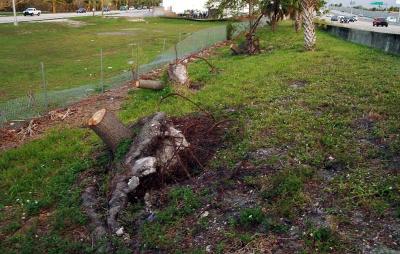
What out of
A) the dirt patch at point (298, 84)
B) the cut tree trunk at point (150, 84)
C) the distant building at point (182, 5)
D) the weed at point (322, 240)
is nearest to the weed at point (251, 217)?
the weed at point (322, 240)

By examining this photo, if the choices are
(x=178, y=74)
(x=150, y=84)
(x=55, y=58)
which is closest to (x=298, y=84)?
(x=178, y=74)

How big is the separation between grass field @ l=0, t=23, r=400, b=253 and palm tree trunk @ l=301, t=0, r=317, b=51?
27.6ft

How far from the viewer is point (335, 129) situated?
8078mm

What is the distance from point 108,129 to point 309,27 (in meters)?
15.5

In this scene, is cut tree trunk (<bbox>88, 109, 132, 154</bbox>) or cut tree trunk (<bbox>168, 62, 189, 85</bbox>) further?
cut tree trunk (<bbox>168, 62, 189, 85</bbox>)

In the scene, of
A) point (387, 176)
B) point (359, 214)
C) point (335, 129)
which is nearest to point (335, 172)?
point (387, 176)

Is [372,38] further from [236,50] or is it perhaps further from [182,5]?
[182,5]

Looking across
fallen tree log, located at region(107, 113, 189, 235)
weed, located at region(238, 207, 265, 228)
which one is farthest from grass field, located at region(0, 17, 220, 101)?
weed, located at region(238, 207, 265, 228)

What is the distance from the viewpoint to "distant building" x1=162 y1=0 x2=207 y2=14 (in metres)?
72.7

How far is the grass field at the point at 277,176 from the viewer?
5.20m

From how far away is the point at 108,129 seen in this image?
7477mm

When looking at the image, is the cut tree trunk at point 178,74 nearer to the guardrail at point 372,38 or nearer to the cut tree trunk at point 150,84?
the cut tree trunk at point 150,84

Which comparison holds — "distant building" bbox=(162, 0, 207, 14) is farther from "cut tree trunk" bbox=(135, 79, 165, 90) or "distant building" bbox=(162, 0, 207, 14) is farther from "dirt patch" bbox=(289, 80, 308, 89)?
"dirt patch" bbox=(289, 80, 308, 89)

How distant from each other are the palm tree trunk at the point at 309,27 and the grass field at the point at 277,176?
8415mm
